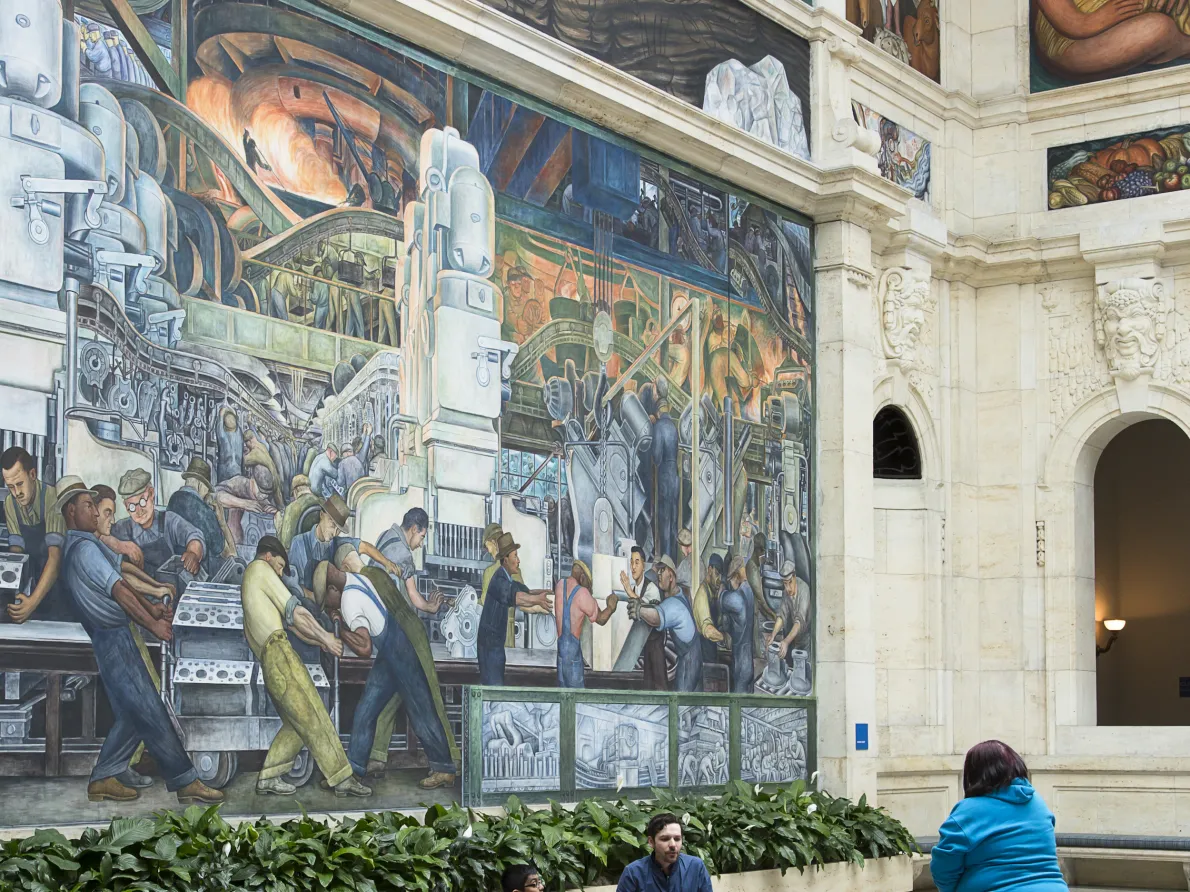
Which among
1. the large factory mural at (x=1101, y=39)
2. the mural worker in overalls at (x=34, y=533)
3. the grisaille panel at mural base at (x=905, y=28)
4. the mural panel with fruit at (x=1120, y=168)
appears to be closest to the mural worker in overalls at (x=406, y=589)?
the mural worker in overalls at (x=34, y=533)

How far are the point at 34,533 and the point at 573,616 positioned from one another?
5528mm

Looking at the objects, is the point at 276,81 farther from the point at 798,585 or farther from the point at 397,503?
the point at 798,585

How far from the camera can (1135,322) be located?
20359mm

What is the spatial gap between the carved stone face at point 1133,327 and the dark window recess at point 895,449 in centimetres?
254

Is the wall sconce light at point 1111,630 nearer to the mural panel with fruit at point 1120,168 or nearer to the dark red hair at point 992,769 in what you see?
the mural panel with fruit at point 1120,168

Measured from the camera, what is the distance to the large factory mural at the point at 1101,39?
68.1ft

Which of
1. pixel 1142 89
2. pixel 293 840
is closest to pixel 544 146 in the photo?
pixel 293 840

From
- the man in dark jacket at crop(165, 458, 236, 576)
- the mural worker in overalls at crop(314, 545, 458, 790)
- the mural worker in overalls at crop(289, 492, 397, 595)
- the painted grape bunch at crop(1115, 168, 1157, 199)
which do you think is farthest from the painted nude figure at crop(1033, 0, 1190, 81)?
the man in dark jacket at crop(165, 458, 236, 576)

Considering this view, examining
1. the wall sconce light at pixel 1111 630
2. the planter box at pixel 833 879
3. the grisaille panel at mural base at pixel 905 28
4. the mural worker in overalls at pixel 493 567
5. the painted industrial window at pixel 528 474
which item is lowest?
the planter box at pixel 833 879

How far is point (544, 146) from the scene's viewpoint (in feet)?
48.9

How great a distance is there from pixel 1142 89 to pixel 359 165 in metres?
11.4

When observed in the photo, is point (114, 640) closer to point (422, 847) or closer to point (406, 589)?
point (422, 847)

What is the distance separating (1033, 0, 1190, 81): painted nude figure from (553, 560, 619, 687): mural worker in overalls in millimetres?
10408

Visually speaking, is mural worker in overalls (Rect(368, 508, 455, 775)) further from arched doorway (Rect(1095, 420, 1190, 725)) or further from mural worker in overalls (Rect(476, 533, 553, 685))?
arched doorway (Rect(1095, 420, 1190, 725))
